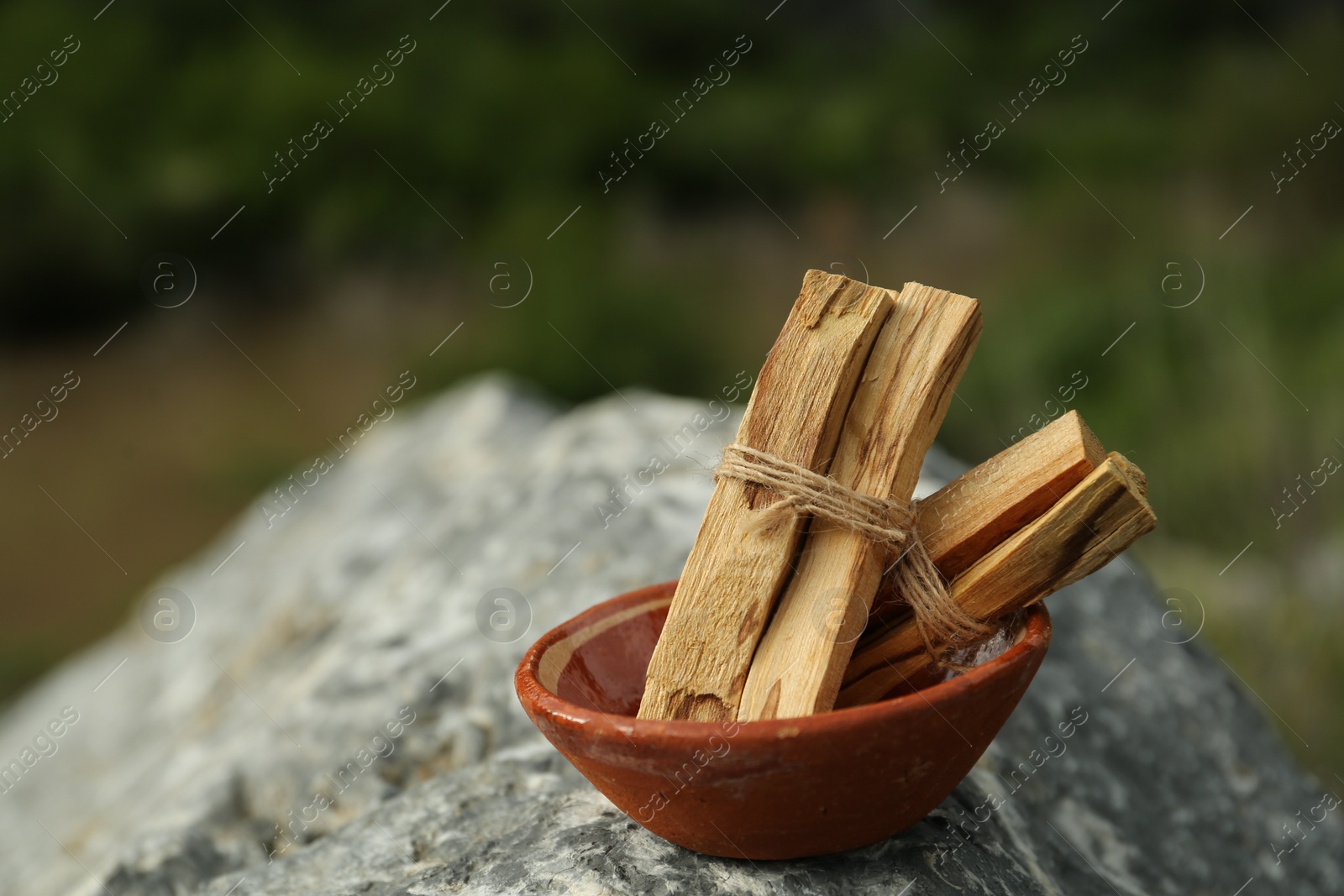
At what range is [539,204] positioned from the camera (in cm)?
675

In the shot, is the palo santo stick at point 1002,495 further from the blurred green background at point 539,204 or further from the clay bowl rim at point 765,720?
the blurred green background at point 539,204

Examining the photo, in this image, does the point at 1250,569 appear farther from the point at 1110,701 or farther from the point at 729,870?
the point at 729,870

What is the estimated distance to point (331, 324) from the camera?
778 centimetres

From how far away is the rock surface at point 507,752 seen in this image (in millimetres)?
1189

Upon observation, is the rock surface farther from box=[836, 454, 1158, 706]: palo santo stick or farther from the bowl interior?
box=[836, 454, 1158, 706]: palo santo stick

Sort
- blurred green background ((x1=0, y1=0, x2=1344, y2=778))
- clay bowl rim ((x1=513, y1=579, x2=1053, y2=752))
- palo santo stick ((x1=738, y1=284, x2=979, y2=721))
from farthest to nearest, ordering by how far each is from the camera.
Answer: blurred green background ((x1=0, y1=0, x2=1344, y2=778)) → palo santo stick ((x1=738, y1=284, x2=979, y2=721)) → clay bowl rim ((x1=513, y1=579, x2=1053, y2=752))

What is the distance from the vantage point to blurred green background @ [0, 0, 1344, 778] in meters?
5.49

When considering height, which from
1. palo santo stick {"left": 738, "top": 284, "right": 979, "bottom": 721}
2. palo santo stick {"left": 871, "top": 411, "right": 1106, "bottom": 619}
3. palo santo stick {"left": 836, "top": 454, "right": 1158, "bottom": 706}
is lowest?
palo santo stick {"left": 836, "top": 454, "right": 1158, "bottom": 706}

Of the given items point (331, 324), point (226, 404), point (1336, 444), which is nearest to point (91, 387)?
point (226, 404)

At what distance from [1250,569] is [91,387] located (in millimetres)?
6914

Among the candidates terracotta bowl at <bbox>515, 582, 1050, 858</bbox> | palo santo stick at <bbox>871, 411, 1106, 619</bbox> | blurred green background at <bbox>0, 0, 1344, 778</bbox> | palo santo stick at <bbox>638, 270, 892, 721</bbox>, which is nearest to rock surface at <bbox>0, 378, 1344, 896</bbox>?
terracotta bowl at <bbox>515, 582, 1050, 858</bbox>

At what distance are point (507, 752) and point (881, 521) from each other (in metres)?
0.69

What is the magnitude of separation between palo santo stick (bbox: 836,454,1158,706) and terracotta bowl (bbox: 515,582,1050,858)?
0.05 metres

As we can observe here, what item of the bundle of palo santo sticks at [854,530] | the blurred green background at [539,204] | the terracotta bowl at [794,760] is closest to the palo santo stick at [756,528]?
the bundle of palo santo sticks at [854,530]
